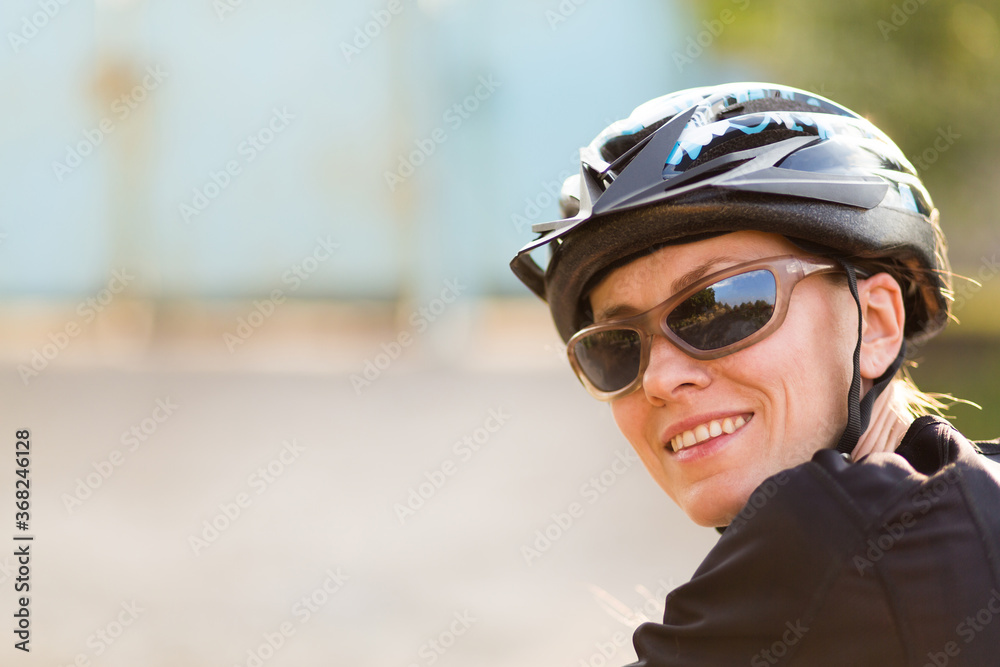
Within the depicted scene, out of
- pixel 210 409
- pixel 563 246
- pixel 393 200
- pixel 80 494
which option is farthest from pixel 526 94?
pixel 563 246

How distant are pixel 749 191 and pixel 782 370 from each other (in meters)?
0.35

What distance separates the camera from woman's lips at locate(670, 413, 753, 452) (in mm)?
1788

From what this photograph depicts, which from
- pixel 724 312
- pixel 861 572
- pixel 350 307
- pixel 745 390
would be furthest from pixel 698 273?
pixel 350 307

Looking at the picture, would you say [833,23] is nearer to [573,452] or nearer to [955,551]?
[573,452]

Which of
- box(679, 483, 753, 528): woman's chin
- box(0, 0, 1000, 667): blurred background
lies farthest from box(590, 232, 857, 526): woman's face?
box(0, 0, 1000, 667): blurred background

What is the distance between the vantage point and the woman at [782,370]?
4.34ft

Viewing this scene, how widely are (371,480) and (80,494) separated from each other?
6.82 feet

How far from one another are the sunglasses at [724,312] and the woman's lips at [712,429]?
0.41ft

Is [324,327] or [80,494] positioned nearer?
[80,494]

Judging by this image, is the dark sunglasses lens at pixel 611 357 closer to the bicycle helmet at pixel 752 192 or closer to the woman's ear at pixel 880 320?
the bicycle helmet at pixel 752 192

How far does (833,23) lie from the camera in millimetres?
7930

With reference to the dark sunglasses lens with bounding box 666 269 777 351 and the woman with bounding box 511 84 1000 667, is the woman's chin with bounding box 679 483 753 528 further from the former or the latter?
the dark sunglasses lens with bounding box 666 269 777 351

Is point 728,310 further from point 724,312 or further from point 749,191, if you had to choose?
point 749,191

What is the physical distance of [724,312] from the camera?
1768 mm
